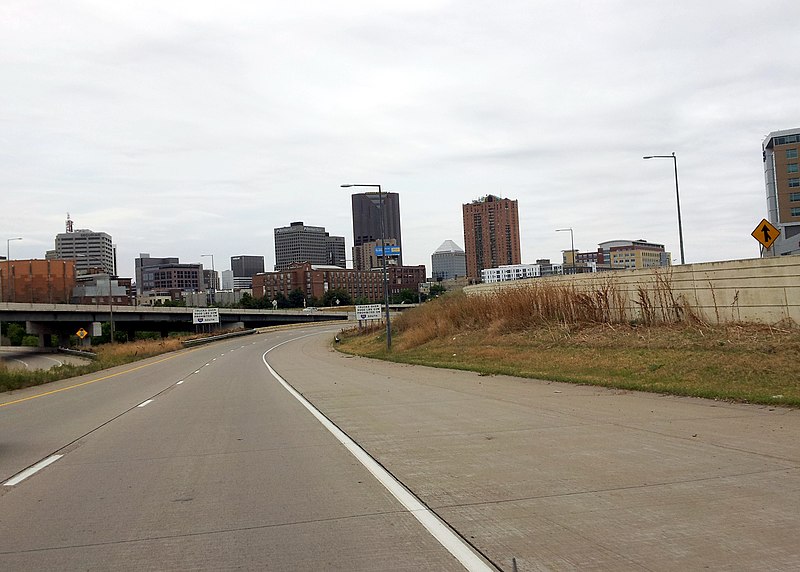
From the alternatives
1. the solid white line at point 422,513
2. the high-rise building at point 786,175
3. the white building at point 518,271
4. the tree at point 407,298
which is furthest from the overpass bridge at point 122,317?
the solid white line at point 422,513

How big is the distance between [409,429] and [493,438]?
6.30 ft

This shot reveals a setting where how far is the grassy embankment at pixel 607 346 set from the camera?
58.0 feet

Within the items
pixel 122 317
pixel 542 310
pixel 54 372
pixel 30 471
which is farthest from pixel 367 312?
pixel 30 471

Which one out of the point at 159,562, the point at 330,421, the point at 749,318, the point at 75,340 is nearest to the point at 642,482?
the point at 159,562

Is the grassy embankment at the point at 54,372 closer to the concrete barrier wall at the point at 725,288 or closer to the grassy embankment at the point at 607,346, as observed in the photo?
the grassy embankment at the point at 607,346

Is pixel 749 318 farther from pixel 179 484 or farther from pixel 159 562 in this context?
pixel 159 562

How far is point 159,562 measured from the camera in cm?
591

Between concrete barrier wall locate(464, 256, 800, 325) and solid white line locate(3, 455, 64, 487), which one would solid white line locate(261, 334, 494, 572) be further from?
concrete barrier wall locate(464, 256, 800, 325)

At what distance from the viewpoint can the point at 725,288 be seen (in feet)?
83.0

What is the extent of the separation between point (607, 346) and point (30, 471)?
2077 cm

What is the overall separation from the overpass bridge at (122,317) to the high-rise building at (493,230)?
109 ft

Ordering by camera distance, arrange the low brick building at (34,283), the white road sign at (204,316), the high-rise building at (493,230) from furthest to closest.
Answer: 1. the high-rise building at (493,230)
2. the white road sign at (204,316)
3. the low brick building at (34,283)

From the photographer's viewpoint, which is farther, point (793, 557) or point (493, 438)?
point (493, 438)

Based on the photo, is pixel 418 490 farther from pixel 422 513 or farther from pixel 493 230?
pixel 493 230
